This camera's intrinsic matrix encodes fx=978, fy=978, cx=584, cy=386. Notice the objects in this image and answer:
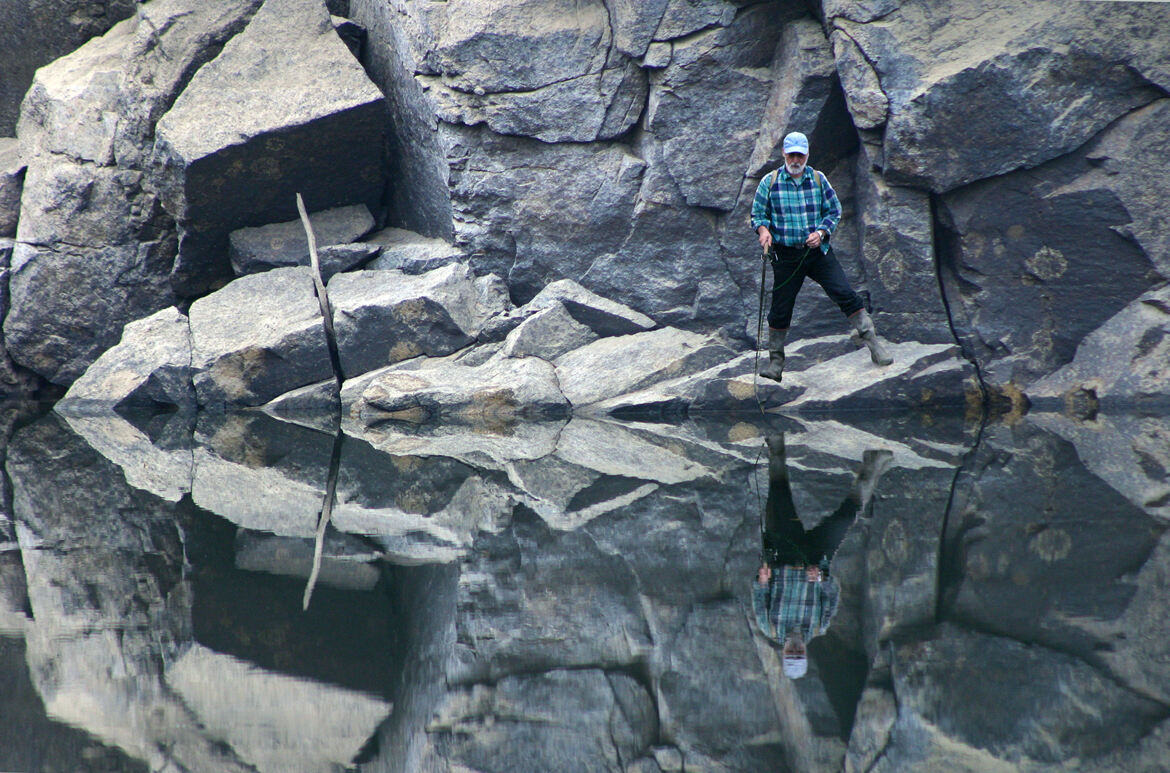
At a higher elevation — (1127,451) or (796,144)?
(796,144)

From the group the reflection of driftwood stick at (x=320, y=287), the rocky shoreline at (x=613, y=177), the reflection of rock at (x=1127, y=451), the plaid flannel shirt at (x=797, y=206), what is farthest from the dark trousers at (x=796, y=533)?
the reflection of driftwood stick at (x=320, y=287)

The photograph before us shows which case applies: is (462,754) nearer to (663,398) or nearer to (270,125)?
(663,398)

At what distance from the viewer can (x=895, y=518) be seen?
4277 millimetres

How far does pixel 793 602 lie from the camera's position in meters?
3.32

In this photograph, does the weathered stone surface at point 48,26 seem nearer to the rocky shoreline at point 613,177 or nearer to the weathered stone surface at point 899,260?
the rocky shoreline at point 613,177

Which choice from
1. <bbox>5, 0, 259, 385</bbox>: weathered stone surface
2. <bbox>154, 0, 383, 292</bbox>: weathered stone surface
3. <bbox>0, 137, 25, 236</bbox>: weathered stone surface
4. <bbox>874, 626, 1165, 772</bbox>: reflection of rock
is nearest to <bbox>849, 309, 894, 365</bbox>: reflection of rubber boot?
<bbox>874, 626, 1165, 772</bbox>: reflection of rock

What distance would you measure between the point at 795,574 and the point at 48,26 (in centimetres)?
1108

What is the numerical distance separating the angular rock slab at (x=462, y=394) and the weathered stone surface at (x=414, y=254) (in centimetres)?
129

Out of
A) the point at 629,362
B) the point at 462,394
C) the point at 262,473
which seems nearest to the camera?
the point at 262,473

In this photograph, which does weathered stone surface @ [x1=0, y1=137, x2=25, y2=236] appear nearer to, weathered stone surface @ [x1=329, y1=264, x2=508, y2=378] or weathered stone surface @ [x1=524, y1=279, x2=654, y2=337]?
weathered stone surface @ [x1=329, y1=264, x2=508, y2=378]

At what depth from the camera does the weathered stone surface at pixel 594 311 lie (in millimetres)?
8844

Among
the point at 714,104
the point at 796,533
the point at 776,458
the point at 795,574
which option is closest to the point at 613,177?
the point at 714,104

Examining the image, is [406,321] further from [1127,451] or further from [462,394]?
[1127,451]

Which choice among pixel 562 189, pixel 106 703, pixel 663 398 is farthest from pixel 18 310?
pixel 106 703
